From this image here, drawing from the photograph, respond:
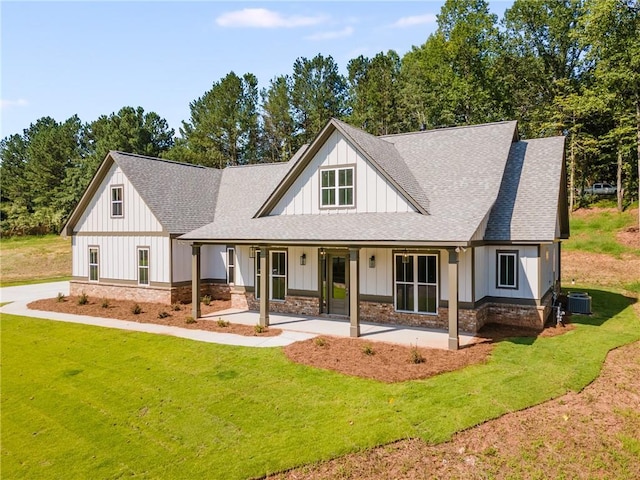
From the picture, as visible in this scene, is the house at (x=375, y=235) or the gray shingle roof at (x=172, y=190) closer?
the house at (x=375, y=235)

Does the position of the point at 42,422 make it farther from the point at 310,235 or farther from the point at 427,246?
the point at 427,246

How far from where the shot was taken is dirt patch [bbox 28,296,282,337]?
14.0m

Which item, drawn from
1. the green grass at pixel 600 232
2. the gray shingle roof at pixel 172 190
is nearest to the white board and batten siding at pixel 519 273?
the gray shingle roof at pixel 172 190

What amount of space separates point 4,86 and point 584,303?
2057 cm

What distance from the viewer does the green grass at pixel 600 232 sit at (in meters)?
27.2

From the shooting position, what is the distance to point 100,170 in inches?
792

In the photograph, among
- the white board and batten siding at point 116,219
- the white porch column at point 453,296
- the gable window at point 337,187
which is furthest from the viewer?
the white board and batten siding at point 116,219

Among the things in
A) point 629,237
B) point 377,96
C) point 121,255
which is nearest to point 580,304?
point 629,237

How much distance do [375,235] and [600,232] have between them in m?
25.8

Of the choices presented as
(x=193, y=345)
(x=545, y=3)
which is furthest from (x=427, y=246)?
(x=545, y=3)

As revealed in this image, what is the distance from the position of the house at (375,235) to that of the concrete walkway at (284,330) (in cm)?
61

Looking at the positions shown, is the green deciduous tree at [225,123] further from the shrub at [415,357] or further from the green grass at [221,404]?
the shrub at [415,357]

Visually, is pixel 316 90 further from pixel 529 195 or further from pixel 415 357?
pixel 415 357

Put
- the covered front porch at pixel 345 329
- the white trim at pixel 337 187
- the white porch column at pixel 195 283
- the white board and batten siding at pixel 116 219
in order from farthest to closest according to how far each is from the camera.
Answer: the white board and batten siding at pixel 116 219 < the white porch column at pixel 195 283 < the white trim at pixel 337 187 < the covered front porch at pixel 345 329
